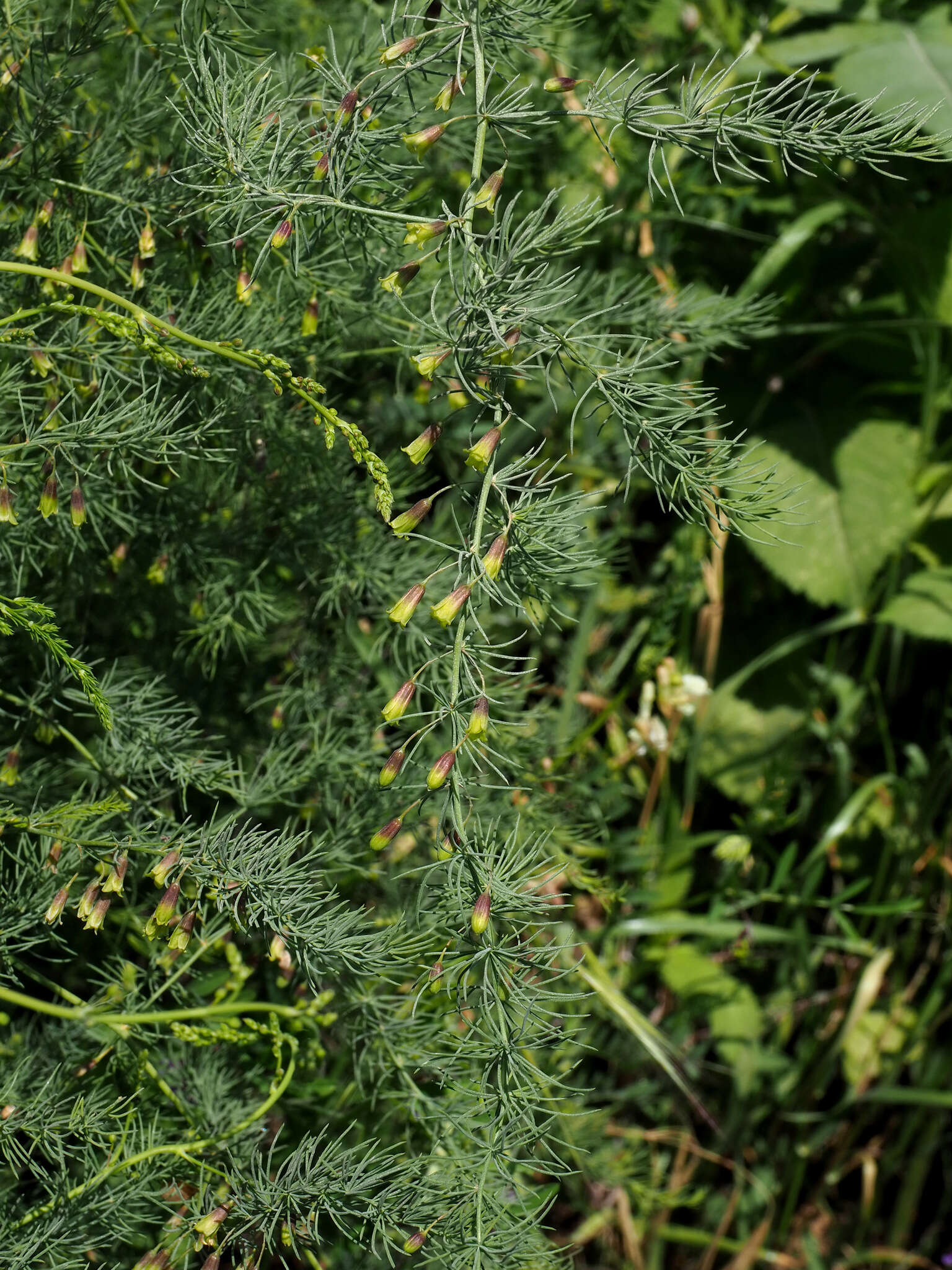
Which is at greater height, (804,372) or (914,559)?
(804,372)

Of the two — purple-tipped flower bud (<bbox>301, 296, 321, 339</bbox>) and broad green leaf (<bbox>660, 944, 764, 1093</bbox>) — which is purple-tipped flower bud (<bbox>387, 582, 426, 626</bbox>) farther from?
broad green leaf (<bbox>660, 944, 764, 1093</bbox>)

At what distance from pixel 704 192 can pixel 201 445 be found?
0.89 metres

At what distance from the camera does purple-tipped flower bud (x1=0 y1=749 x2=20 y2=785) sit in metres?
0.77

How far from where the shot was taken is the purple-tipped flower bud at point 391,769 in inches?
23.3

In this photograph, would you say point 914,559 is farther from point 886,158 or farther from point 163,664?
point 163,664

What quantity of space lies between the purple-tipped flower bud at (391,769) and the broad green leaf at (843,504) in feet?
3.00

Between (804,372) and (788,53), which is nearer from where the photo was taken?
(788,53)

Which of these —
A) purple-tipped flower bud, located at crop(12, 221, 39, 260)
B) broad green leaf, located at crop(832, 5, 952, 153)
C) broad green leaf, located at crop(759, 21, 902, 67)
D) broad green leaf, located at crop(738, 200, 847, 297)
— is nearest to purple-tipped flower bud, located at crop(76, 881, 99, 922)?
purple-tipped flower bud, located at crop(12, 221, 39, 260)

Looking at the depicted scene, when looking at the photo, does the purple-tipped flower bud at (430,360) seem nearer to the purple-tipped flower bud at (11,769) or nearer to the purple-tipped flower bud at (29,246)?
the purple-tipped flower bud at (29,246)

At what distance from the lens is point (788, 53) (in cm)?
153

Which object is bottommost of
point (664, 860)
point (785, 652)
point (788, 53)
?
point (664, 860)

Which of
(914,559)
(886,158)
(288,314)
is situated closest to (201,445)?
(288,314)

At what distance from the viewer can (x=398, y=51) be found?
630 millimetres

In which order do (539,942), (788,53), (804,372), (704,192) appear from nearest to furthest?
1. (539,942)
2. (704,192)
3. (788,53)
4. (804,372)
